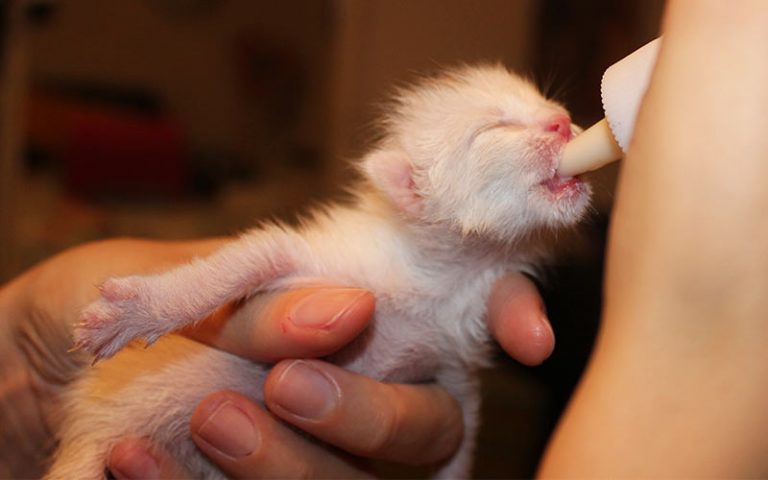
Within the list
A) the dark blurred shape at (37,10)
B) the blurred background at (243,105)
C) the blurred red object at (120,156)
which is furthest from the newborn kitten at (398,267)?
the blurred red object at (120,156)

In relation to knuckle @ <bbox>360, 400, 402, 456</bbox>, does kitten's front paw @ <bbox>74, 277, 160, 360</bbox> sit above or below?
above

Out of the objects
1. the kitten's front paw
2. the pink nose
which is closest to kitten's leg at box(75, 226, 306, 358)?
the kitten's front paw

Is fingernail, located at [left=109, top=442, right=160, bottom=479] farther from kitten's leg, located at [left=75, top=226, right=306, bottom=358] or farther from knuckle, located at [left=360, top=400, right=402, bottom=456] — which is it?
knuckle, located at [left=360, top=400, right=402, bottom=456]

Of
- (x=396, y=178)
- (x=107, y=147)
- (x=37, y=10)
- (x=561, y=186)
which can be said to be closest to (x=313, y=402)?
(x=396, y=178)

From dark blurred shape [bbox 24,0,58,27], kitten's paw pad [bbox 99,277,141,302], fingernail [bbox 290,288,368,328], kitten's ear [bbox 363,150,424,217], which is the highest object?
dark blurred shape [bbox 24,0,58,27]

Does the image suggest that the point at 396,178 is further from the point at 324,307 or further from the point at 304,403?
the point at 304,403

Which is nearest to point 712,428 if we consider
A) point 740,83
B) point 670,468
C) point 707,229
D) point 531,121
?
point 670,468

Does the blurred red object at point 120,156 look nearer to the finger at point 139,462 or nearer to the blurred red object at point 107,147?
the blurred red object at point 107,147
